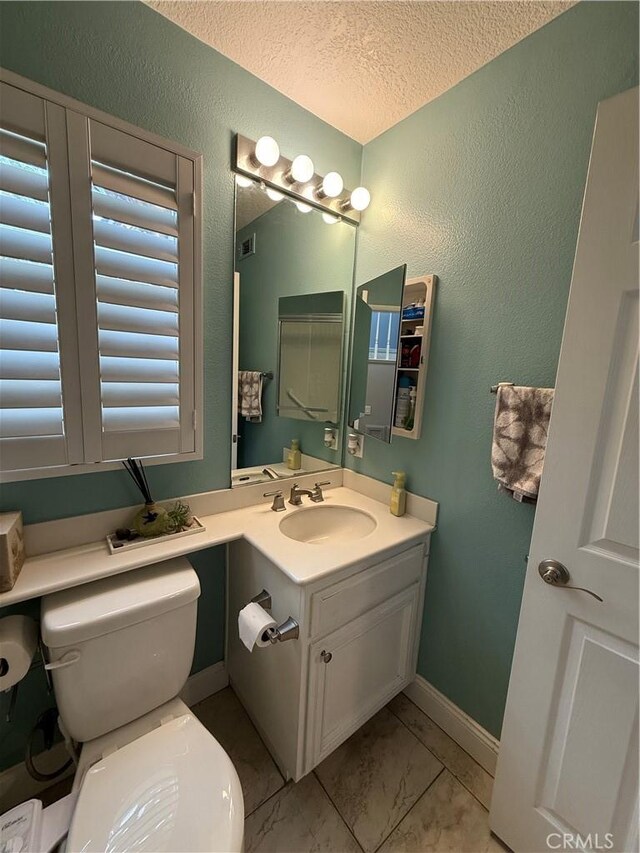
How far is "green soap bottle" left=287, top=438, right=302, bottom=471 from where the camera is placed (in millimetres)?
1658

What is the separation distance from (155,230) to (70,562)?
1032 mm

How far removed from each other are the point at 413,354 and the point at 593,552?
0.87 meters

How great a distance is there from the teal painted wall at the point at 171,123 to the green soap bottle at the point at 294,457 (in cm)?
35

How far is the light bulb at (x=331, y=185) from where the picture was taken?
4.67ft

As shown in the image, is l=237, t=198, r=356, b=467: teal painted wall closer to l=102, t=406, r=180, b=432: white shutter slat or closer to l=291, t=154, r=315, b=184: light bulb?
l=291, t=154, r=315, b=184: light bulb

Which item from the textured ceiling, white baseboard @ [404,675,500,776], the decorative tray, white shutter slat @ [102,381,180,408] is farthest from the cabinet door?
the textured ceiling

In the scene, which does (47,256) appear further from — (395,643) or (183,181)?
(395,643)

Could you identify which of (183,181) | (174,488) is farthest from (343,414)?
(183,181)

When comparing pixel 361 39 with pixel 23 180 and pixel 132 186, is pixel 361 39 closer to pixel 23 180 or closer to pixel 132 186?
pixel 132 186

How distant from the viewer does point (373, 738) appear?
4.54 feet

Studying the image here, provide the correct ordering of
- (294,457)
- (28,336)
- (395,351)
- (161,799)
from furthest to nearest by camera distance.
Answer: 1. (294,457)
2. (395,351)
3. (28,336)
4. (161,799)

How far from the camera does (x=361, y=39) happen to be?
108 cm

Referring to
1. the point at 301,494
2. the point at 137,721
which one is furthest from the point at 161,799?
the point at 301,494

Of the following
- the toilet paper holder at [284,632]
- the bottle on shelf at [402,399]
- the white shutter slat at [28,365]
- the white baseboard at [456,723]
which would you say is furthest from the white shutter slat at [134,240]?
the white baseboard at [456,723]
